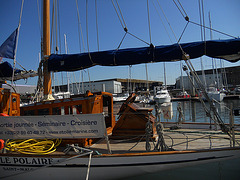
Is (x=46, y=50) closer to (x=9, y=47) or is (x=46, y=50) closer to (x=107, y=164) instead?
(x=9, y=47)

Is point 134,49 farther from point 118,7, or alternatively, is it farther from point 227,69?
point 227,69

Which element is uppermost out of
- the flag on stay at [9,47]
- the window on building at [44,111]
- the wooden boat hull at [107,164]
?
the flag on stay at [9,47]

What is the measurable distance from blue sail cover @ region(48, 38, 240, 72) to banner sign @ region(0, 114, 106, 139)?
2.75 metres

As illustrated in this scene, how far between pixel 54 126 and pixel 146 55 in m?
3.56

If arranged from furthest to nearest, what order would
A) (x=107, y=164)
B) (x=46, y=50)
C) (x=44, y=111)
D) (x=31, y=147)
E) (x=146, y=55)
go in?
(x=46, y=50)
(x=146, y=55)
(x=44, y=111)
(x=31, y=147)
(x=107, y=164)

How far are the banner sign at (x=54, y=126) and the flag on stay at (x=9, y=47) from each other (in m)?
2.50

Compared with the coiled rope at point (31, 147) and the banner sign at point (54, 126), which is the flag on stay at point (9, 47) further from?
the coiled rope at point (31, 147)

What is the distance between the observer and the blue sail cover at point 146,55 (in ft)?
16.6

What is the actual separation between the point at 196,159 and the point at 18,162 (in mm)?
4169

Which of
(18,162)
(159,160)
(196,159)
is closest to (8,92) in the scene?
(18,162)

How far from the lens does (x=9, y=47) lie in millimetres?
5664

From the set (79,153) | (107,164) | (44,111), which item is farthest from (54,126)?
(44,111)

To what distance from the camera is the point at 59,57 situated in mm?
6492

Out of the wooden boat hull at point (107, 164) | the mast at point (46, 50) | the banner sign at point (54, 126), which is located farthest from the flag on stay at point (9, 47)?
the wooden boat hull at point (107, 164)
